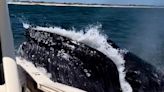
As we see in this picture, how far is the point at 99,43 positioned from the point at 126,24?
188 mm

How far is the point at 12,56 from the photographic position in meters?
2.03

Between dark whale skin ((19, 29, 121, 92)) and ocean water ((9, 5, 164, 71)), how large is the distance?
12 centimetres

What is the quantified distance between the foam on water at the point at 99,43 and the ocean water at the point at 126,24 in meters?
0.02

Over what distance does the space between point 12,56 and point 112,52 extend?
0.53m

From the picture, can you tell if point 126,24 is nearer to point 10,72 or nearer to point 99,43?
point 99,43

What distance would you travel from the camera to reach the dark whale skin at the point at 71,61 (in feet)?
6.60

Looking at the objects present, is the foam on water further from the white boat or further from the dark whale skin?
the white boat

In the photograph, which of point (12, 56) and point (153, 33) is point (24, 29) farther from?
point (153, 33)

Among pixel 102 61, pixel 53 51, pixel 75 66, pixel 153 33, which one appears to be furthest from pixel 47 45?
pixel 153 33

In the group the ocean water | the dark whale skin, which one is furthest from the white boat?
the ocean water

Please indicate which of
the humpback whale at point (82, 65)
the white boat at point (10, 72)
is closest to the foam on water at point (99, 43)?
the humpback whale at point (82, 65)

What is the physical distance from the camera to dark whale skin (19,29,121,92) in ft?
6.60

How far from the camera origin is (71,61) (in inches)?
83.0

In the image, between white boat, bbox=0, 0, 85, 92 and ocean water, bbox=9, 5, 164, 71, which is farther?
white boat, bbox=0, 0, 85, 92
